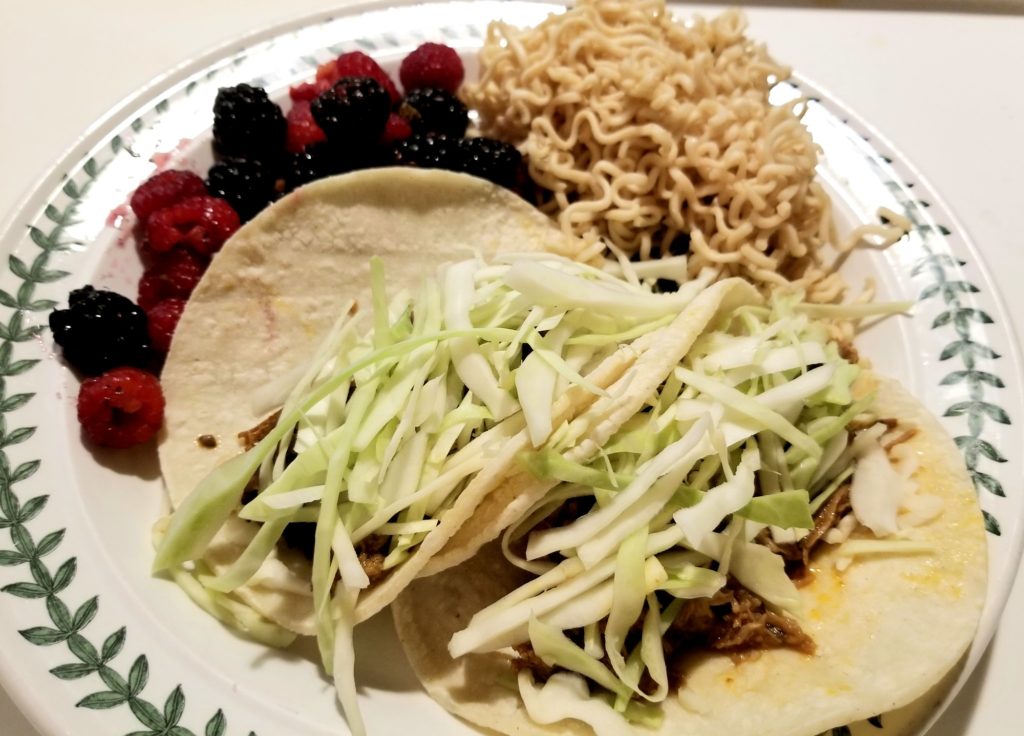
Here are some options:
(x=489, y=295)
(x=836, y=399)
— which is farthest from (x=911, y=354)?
(x=489, y=295)

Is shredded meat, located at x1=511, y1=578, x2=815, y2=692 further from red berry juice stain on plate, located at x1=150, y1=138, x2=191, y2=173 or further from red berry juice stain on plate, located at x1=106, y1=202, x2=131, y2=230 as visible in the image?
red berry juice stain on plate, located at x1=150, y1=138, x2=191, y2=173

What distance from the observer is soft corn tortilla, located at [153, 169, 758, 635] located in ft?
5.23

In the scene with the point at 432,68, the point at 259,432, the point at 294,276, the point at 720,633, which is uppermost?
the point at 432,68

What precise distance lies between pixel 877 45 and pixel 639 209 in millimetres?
2048

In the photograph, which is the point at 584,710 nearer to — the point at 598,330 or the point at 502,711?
the point at 502,711

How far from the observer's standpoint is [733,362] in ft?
5.88

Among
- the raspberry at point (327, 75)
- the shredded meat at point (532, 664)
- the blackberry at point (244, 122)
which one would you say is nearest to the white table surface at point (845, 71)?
the raspberry at point (327, 75)

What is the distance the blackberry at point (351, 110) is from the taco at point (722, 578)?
125cm

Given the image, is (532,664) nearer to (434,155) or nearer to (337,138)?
(434,155)

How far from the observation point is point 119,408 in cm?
180

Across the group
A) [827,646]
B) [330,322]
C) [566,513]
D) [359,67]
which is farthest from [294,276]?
[827,646]

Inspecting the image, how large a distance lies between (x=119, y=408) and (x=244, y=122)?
103 cm

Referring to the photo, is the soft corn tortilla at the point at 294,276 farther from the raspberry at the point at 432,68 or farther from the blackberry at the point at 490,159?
the raspberry at the point at 432,68

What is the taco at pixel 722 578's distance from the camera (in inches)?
60.8
